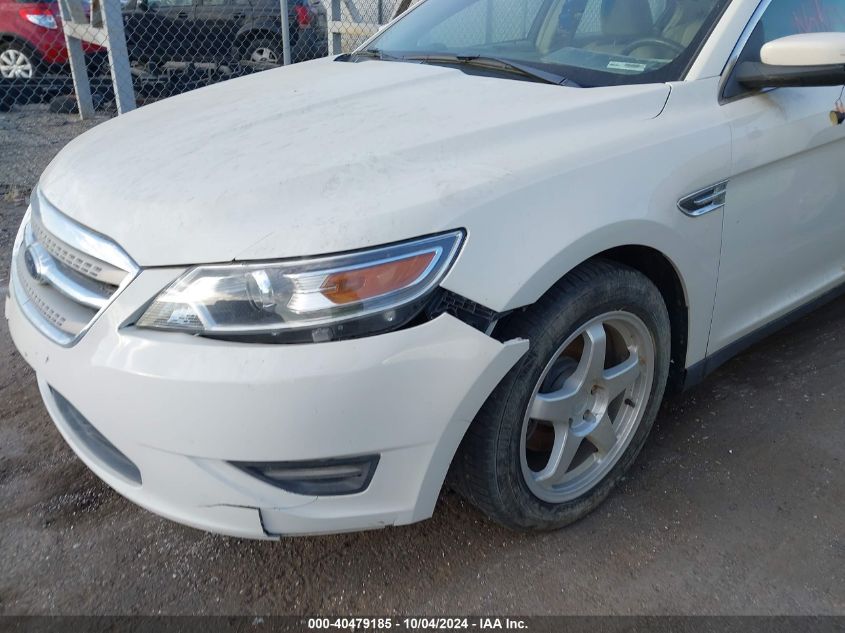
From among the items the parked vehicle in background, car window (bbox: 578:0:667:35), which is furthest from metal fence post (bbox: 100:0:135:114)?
car window (bbox: 578:0:667:35)

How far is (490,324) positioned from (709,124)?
1.02m

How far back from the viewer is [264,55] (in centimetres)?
1000

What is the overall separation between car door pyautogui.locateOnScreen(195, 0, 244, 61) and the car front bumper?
8.89 meters

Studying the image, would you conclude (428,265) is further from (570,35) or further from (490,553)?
(570,35)

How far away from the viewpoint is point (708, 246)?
7.27 ft

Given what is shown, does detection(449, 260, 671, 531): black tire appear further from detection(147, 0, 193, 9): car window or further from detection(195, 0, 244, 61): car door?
detection(147, 0, 193, 9): car window

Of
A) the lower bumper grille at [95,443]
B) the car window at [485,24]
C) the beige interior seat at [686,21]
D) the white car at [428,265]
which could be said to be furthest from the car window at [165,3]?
the lower bumper grille at [95,443]

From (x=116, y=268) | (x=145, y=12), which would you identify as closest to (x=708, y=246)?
(x=116, y=268)

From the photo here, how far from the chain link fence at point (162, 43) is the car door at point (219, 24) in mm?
13

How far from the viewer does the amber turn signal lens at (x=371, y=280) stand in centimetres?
162

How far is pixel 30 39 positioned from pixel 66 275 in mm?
8540

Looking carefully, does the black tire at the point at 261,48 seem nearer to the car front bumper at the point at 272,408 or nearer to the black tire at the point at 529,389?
the black tire at the point at 529,389

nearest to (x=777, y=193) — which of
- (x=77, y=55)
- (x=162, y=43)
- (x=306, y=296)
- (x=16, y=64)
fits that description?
(x=306, y=296)

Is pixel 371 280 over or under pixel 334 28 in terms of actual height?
over
